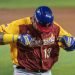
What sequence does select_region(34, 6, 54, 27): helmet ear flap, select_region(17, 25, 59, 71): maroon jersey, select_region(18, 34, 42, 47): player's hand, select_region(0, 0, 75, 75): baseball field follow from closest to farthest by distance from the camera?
select_region(18, 34, 42, 47): player's hand → select_region(34, 6, 54, 27): helmet ear flap → select_region(17, 25, 59, 71): maroon jersey → select_region(0, 0, 75, 75): baseball field

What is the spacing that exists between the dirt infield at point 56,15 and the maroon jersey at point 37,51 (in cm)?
544

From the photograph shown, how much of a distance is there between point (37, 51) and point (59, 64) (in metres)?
1.85

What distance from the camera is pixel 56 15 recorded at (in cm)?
1105

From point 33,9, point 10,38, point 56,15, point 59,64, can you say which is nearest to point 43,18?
point 10,38

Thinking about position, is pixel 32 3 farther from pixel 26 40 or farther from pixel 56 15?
pixel 26 40

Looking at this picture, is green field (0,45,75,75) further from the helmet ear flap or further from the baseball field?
the helmet ear flap

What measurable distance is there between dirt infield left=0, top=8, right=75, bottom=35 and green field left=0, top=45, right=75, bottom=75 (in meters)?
3.46

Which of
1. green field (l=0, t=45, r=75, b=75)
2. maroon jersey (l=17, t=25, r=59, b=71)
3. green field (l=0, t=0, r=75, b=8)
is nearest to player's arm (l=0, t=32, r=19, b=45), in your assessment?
maroon jersey (l=17, t=25, r=59, b=71)

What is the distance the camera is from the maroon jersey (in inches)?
171

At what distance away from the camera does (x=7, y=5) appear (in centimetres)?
1202

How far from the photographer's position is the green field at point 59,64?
233 inches

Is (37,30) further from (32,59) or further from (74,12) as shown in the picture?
(74,12)

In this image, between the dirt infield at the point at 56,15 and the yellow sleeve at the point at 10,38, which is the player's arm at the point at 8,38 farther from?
the dirt infield at the point at 56,15

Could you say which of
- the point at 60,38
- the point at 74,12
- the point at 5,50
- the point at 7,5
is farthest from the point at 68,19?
the point at 60,38
